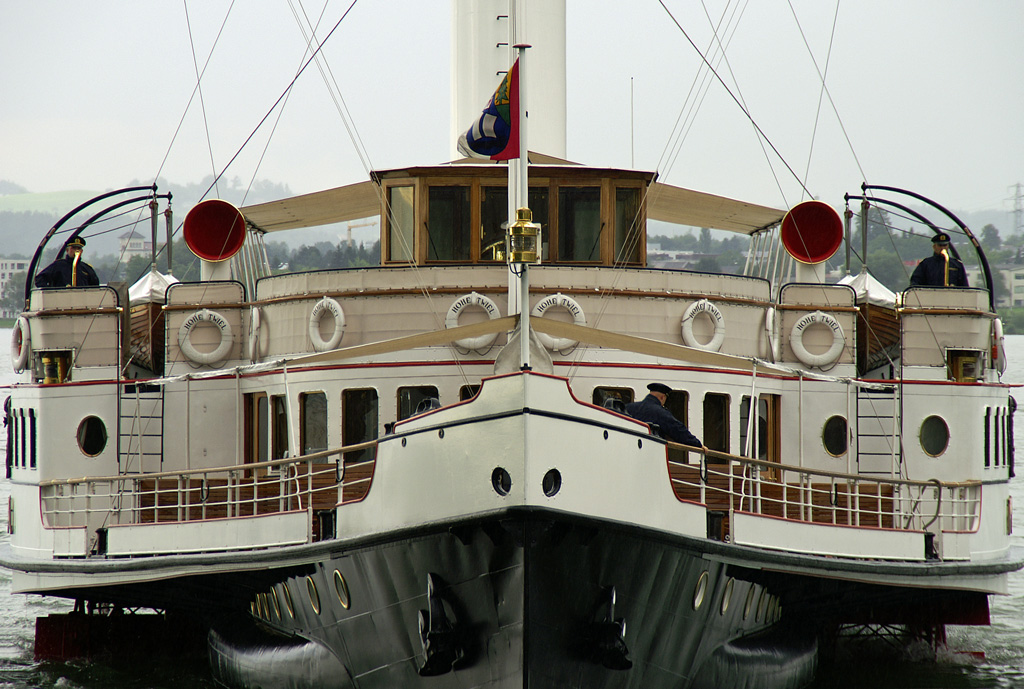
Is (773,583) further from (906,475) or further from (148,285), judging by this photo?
(148,285)

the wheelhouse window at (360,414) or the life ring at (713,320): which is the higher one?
the life ring at (713,320)

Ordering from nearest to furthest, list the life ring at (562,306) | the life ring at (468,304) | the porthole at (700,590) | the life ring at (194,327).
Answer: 1. the porthole at (700,590)
2. the life ring at (562,306)
3. the life ring at (468,304)
4. the life ring at (194,327)

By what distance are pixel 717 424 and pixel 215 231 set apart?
743cm

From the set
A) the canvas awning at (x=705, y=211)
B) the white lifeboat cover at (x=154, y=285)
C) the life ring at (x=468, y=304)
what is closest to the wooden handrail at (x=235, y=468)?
the life ring at (x=468, y=304)

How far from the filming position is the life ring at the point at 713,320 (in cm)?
1308

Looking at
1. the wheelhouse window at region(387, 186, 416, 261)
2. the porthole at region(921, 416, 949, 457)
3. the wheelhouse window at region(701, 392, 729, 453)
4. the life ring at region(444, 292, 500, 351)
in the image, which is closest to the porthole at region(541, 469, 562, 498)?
the life ring at region(444, 292, 500, 351)

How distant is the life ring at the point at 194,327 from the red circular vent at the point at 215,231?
1855mm

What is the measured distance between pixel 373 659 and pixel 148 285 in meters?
11.3

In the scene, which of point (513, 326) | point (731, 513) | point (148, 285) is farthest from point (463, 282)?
point (148, 285)

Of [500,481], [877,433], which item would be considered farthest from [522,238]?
[877,433]

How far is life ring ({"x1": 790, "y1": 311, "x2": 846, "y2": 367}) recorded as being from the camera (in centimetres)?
1384

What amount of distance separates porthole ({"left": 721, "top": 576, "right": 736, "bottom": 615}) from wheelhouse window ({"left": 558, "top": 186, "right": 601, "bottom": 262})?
4.83m

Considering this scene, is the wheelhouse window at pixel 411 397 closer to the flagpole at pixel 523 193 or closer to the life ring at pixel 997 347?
the flagpole at pixel 523 193

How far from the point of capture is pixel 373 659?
1026cm
